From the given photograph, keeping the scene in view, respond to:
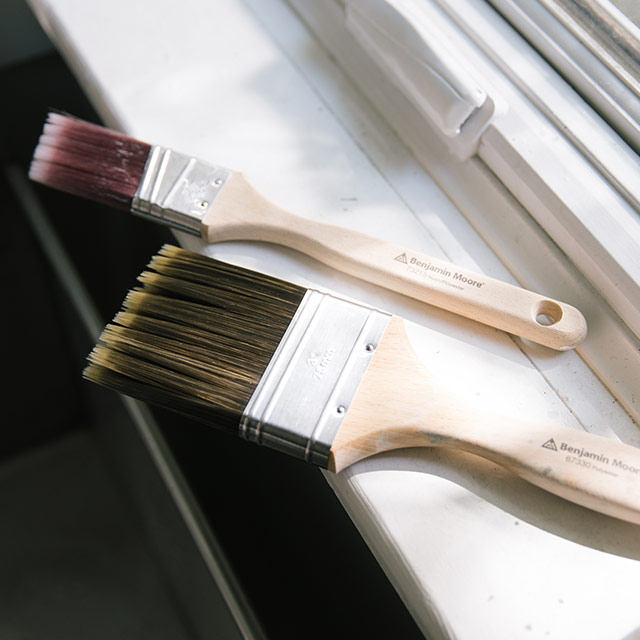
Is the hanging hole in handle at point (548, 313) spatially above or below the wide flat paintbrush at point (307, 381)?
above

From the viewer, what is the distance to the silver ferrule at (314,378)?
56cm

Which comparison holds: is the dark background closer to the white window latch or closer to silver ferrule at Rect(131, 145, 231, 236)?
silver ferrule at Rect(131, 145, 231, 236)

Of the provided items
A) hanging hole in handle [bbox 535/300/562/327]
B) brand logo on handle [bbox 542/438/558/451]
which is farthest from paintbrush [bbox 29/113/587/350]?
brand logo on handle [bbox 542/438/558/451]

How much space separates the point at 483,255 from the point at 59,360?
995 mm

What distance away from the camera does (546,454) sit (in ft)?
1.75

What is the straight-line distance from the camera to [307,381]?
57cm

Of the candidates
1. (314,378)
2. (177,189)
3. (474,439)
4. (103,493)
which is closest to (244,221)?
(177,189)

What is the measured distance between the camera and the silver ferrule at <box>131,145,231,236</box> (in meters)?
0.69

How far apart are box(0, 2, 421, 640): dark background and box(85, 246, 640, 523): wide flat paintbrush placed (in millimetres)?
154

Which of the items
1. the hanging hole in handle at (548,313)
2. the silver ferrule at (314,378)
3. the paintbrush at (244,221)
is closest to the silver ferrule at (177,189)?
the paintbrush at (244,221)

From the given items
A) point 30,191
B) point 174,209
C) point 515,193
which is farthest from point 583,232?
point 30,191

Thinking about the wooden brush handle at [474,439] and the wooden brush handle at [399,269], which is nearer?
the wooden brush handle at [474,439]

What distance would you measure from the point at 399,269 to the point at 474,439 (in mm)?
171

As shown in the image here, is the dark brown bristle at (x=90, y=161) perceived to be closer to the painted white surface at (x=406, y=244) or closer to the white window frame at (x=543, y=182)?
the painted white surface at (x=406, y=244)
